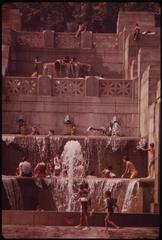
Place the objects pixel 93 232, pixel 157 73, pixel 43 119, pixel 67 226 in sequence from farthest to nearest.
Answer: pixel 43 119, pixel 157 73, pixel 67 226, pixel 93 232

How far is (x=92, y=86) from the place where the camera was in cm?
3459

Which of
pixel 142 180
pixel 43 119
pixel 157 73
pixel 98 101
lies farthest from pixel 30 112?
pixel 142 180

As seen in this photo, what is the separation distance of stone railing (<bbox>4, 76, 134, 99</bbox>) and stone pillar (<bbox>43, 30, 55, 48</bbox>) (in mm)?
6245

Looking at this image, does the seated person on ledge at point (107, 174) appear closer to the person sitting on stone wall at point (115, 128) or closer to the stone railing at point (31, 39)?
the person sitting on stone wall at point (115, 128)

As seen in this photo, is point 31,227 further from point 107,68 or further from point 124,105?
point 107,68

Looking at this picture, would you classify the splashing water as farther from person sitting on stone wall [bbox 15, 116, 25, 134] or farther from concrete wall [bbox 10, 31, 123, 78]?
concrete wall [bbox 10, 31, 123, 78]

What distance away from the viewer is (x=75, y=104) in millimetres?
34844

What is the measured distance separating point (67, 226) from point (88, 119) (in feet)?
40.1

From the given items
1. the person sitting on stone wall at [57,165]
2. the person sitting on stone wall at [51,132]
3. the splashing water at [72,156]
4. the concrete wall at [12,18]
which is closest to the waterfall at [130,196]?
the person sitting on stone wall at [57,165]

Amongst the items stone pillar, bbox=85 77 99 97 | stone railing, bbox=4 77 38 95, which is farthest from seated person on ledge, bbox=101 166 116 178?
stone railing, bbox=4 77 38 95

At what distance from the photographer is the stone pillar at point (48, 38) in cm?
4088

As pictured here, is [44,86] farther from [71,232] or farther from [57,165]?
[71,232]

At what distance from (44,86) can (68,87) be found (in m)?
1.05

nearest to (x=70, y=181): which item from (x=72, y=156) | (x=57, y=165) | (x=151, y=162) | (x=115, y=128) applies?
(x=57, y=165)
